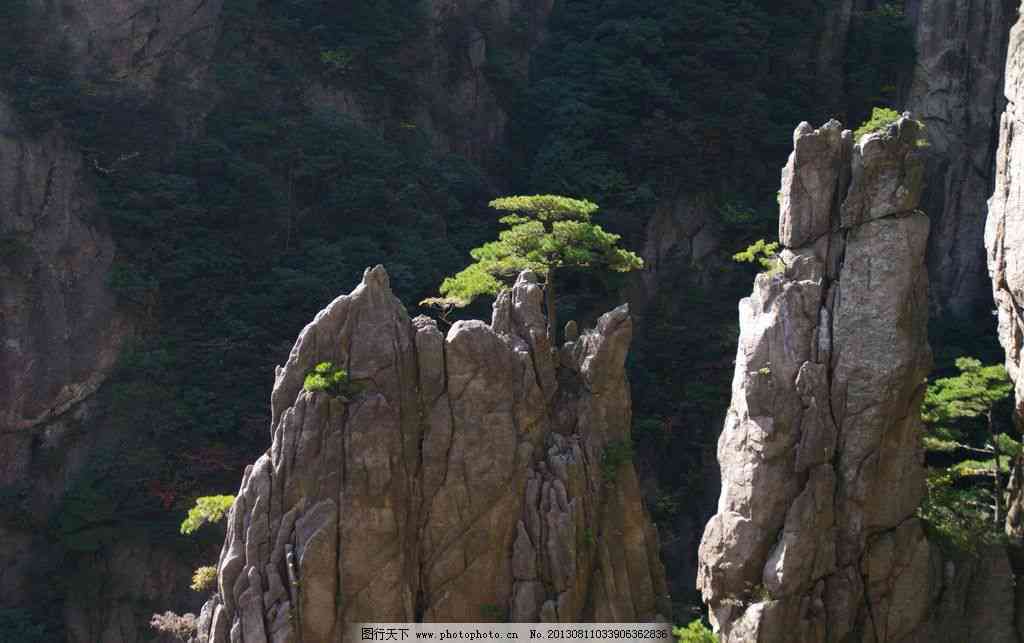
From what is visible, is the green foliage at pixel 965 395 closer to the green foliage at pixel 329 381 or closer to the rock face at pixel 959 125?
the green foliage at pixel 329 381

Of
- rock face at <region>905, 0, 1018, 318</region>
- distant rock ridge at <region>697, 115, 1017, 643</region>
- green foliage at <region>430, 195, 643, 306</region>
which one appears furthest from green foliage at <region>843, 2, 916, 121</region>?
distant rock ridge at <region>697, 115, 1017, 643</region>

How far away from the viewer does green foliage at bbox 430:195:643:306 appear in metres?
24.3

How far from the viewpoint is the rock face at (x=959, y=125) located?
39.4 metres

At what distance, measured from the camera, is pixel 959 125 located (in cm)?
4084

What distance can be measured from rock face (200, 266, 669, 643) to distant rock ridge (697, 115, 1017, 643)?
6.79 ft

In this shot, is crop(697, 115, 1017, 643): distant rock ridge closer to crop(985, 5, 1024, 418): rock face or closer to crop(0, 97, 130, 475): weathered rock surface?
crop(985, 5, 1024, 418): rock face

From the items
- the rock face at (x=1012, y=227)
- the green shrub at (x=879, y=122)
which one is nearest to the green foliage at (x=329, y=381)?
the green shrub at (x=879, y=122)

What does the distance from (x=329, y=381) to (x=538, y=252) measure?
5.54 meters

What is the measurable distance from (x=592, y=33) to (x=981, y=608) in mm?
25406

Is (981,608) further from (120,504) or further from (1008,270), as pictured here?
(120,504)

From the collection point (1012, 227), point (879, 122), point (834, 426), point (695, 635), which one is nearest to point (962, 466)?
point (834, 426)

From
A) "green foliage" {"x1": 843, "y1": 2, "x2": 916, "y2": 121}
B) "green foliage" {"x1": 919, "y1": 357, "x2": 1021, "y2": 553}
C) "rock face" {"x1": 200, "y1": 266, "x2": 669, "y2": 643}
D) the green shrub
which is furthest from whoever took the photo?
"green foliage" {"x1": 843, "y1": 2, "x2": 916, "y2": 121}

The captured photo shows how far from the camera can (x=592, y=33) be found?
42406 mm

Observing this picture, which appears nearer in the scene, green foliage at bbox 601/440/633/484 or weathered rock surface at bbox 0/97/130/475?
green foliage at bbox 601/440/633/484
